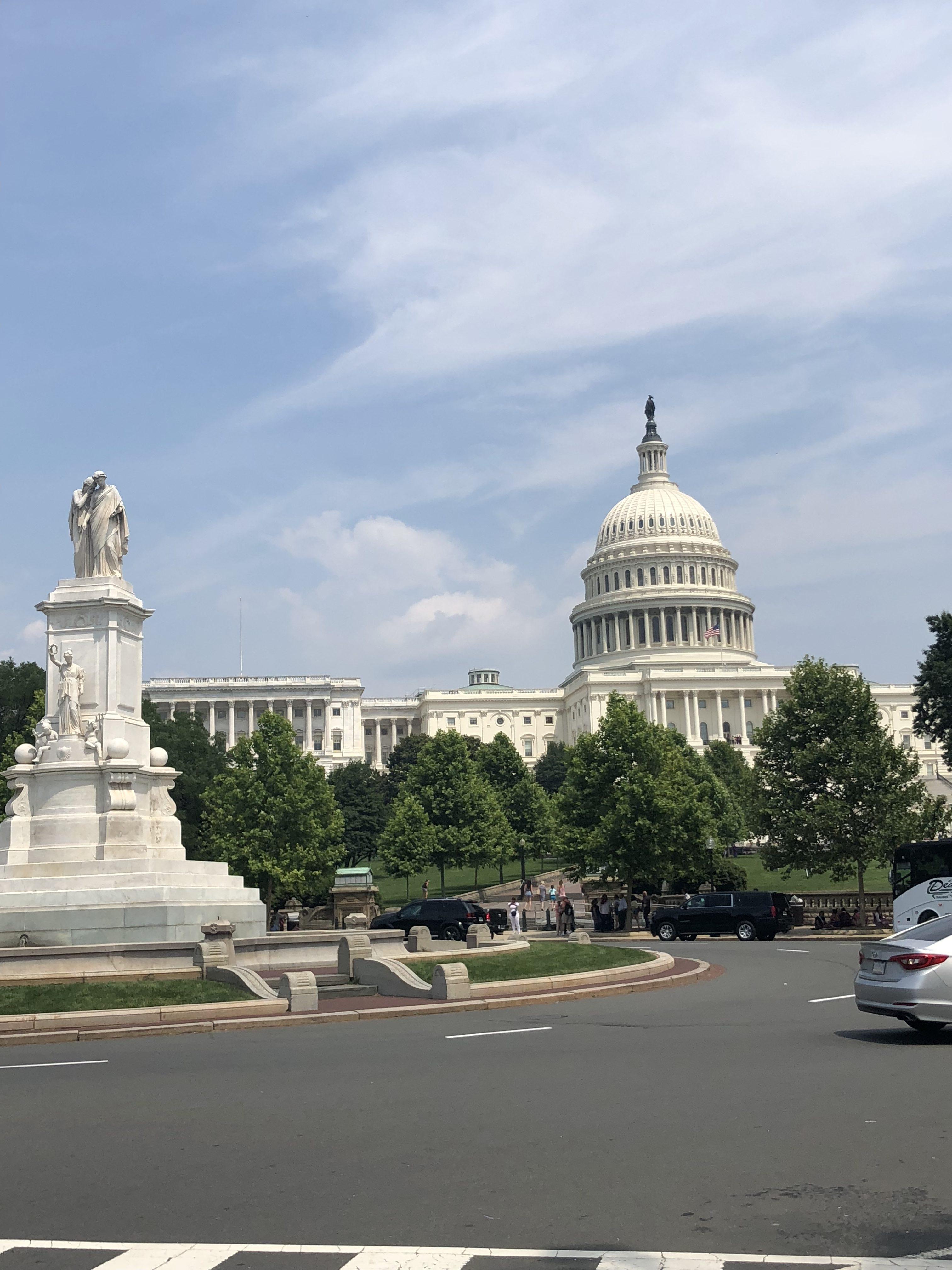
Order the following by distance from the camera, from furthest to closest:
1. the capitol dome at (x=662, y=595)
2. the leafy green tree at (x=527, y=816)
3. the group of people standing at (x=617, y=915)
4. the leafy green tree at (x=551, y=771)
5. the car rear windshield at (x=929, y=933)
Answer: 1. the capitol dome at (x=662, y=595)
2. the leafy green tree at (x=551, y=771)
3. the leafy green tree at (x=527, y=816)
4. the group of people standing at (x=617, y=915)
5. the car rear windshield at (x=929, y=933)

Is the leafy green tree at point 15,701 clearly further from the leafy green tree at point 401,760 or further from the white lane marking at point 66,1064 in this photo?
the white lane marking at point 66,1064

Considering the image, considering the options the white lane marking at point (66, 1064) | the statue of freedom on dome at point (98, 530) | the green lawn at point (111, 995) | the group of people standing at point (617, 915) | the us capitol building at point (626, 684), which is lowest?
the group of people standing at point (617, 915)

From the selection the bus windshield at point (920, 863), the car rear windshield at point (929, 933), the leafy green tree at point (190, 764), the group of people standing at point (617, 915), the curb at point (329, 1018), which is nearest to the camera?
the car rear windshield at point (929, 933)

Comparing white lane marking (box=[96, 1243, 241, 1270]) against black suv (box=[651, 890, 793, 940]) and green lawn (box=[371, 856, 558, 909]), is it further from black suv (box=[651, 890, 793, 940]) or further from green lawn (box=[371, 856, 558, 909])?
green lawn (box=[371, 856, 558, 909])

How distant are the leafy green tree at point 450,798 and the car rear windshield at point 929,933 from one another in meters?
66.2

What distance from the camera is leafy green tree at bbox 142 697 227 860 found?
72875 mm

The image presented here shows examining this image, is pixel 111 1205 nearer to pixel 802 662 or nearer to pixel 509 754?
pixel 802 662

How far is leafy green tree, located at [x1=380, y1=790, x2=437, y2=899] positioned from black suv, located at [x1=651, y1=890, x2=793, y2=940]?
33.2m

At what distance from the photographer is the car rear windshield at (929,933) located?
15.1 metres

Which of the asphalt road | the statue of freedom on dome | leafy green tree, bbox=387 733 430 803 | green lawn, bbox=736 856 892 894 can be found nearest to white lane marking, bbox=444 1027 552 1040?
the asphalt road

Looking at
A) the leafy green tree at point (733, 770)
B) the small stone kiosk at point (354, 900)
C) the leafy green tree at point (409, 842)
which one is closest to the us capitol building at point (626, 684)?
the leafy green tree at point (733, 770)

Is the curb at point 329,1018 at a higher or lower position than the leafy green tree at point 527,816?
lower

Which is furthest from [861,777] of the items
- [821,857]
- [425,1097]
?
[425,1097]

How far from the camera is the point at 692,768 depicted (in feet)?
296
